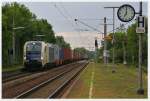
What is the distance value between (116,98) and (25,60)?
3300cm

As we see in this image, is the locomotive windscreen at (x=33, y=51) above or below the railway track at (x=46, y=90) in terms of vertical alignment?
above

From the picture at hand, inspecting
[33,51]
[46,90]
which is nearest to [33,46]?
[33,51]

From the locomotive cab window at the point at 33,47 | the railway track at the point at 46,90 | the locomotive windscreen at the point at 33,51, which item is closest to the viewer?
the railway track at the point at 46,90

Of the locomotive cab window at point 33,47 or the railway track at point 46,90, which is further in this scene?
the locomotive cab window at point 33,47

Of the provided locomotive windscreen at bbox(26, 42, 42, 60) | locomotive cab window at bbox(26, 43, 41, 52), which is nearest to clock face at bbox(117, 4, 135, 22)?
locomotive windscreen at bbox(26, 42, 42, 60)

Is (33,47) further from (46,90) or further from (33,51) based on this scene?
(46,90)

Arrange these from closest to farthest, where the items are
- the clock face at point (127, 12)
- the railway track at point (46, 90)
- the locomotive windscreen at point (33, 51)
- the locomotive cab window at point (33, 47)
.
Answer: the clock face at point (127, 12), the railway track at point (46, 90), the locomotive windscreen at point (33, 51), the locomotive cab window at point (33, 47)

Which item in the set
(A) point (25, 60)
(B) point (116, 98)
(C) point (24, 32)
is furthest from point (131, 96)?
(C) point (24, 32)

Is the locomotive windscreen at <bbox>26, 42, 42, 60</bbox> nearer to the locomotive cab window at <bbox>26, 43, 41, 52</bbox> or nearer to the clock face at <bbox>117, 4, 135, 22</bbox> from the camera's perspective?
the locomotive cab window at <bbox>26, 43, 41, 52</bbox>

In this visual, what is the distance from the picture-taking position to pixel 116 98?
22.2 meters

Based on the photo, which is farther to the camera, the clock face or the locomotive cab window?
the locomotive cab window

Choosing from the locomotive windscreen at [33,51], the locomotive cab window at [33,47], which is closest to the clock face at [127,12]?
the locomotive windscreen at [33,51]

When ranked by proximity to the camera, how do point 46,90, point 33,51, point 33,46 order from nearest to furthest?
point 46,90
point 33,51
point 33,46

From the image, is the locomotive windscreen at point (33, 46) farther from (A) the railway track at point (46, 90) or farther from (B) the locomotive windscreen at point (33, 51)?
(A) the railway track at point (46, 90)
